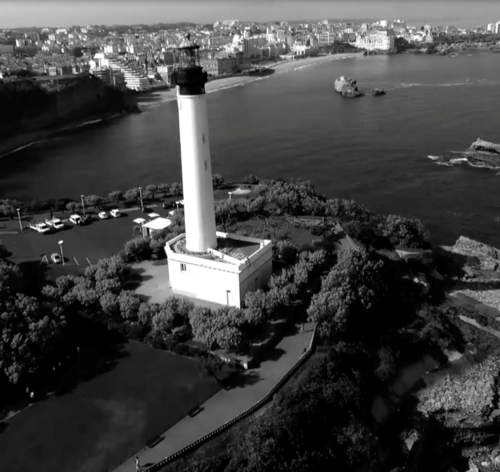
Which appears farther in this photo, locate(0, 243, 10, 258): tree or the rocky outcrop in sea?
the rocky outcrop in sea

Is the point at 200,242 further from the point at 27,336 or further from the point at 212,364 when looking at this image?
the point at 27,336

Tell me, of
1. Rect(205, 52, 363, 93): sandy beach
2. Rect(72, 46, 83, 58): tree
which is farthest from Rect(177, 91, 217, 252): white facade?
Rect(72, 46, 83, 58): tree

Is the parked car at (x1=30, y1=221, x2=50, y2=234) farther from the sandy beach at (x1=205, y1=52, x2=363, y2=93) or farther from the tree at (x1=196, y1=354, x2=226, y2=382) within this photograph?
the sandy beach at (x1=205, y1=52, x2=363, y2=93)

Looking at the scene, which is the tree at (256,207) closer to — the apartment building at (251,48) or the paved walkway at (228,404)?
the paved walkway at (228,404)

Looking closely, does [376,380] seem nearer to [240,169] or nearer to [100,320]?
[100,320]

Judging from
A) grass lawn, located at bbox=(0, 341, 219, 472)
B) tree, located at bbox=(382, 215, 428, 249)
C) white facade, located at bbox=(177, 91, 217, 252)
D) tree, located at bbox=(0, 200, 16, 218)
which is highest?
white facade, located at bbox=(177, 91, 217, 252)

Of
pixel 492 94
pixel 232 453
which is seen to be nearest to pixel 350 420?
pixel 232 453

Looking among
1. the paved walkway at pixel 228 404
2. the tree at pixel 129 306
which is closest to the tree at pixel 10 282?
the tree at pixel 129 306
